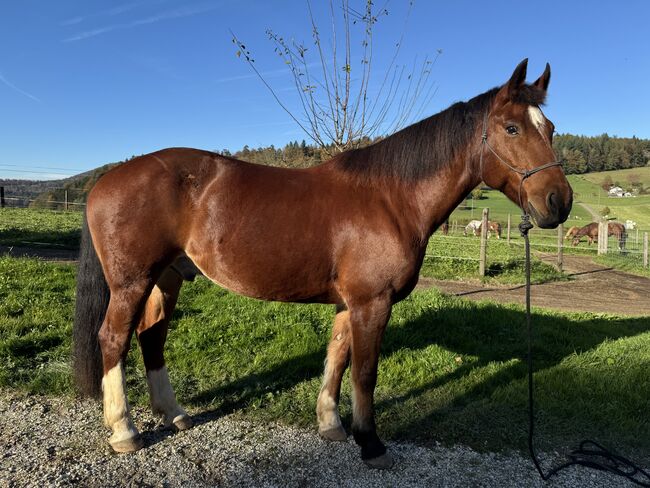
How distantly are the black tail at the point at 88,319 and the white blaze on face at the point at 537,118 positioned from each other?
337 cm

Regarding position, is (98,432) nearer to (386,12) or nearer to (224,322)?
(224,322)

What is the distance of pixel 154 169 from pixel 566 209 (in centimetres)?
270

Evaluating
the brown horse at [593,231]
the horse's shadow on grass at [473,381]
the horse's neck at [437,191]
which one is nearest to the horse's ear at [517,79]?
the horse's neck at [437,191]

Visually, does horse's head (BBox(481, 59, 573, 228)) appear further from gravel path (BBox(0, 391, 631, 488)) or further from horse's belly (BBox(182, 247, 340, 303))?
gravel path (BBox(0, 391, 631, 488))

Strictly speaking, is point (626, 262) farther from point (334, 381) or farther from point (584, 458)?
point (334, 381)

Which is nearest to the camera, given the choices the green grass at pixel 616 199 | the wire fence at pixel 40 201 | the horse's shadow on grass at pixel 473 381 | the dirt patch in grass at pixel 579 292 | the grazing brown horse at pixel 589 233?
the horse's shadow on grass at pixel 473 381

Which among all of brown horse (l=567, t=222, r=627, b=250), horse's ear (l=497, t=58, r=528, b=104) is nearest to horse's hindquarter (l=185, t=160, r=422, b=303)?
horse's ear (l=497, t=58, r=528, b=104)

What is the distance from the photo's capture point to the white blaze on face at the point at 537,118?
2625 mm

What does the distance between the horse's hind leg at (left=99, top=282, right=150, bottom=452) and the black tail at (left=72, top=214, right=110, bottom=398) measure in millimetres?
615

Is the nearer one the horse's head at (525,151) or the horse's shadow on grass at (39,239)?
the horse's head at (525,151)

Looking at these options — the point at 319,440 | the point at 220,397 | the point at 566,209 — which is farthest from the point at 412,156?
the point at 220,397

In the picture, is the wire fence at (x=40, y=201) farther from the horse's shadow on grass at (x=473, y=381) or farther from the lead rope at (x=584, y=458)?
the lead rope at (x=584, y=458)

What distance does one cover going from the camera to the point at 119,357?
289 centimetres

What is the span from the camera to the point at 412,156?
2.97 metres
